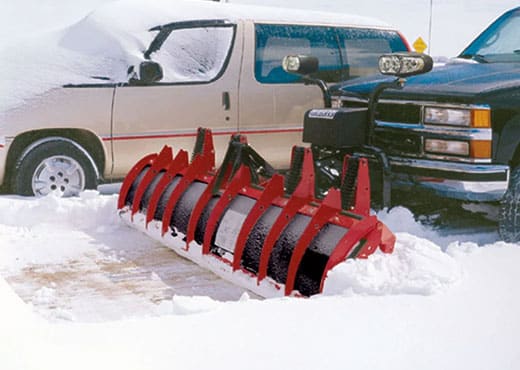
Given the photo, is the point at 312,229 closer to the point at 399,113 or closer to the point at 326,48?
the point at 399,113

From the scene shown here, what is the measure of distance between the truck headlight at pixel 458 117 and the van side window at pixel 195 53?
8.74 ft

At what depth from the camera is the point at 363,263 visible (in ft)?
13.7

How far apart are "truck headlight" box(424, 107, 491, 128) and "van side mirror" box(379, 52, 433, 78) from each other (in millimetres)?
317

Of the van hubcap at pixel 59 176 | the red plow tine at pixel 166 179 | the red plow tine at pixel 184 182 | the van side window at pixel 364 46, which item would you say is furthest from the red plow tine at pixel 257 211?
the van side window at pixel 364 46

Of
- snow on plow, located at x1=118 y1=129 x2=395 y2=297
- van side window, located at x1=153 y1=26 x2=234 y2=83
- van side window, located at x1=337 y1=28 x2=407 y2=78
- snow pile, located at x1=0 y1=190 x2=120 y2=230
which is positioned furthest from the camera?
van side window, located at x1=337 y1=28 x2=407 y2=78

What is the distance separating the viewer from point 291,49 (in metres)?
8.24

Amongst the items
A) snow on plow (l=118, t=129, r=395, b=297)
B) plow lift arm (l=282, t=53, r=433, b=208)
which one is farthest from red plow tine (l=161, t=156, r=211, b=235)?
plow lift arm (l=282, t=53, r=433, b=208)

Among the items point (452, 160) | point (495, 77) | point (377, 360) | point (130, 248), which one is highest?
point (495, 77)

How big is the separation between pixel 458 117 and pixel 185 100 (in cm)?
293

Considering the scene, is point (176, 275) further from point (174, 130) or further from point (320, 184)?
point (174, 130)

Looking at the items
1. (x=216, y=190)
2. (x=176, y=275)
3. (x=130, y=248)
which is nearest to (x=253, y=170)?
(x=216, y=190)

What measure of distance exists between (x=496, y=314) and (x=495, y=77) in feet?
8.27

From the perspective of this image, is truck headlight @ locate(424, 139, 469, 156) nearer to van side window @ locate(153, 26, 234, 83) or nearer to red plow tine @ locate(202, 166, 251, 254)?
red plow tine @ locate(202, 166, 251, 254)

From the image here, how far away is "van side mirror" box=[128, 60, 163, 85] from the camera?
7234 mm
